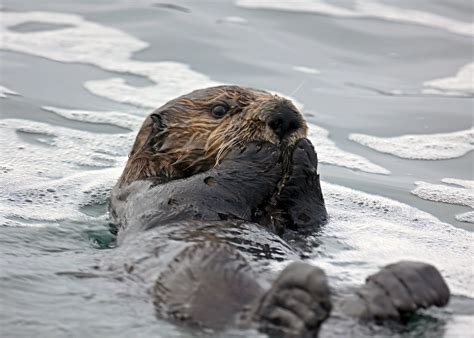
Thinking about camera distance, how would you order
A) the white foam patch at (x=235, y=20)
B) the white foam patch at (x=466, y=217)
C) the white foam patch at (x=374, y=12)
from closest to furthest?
the white foam patch at (x=466, y=217)
the white foam patch at (x=235, y=20)
the white foam patch at (x=374, y=12)

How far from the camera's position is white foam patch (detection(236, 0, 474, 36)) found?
11.4 metres

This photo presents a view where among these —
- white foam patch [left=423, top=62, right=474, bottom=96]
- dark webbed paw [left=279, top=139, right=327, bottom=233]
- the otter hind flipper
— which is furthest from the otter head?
white foam patch [left=423, top=62, right=474, bottom=96]

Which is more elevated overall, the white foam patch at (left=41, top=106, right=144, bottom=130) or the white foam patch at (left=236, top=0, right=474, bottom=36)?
the white foam patch at (left=236, top=0, right=474, bottom=36)

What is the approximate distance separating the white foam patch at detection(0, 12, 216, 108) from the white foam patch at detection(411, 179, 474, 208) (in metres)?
2.56

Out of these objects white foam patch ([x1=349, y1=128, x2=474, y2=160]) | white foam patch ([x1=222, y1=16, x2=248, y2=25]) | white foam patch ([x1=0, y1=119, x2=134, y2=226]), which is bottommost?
white foam patch ([x1=0, y1=119, x2=134, y2=226])

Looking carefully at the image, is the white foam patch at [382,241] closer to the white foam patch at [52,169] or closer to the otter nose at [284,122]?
the otter nose at [284,122]

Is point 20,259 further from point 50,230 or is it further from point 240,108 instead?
point 240,108

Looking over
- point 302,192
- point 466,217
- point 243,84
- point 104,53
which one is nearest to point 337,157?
point 466,217

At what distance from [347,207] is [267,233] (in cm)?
152

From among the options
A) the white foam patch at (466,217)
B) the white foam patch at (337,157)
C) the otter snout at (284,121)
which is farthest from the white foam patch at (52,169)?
the white foam patch at (466,217)

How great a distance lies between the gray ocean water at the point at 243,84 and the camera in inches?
171

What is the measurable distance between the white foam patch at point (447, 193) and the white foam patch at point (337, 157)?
421mm

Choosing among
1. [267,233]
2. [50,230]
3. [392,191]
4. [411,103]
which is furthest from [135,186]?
[411,103]

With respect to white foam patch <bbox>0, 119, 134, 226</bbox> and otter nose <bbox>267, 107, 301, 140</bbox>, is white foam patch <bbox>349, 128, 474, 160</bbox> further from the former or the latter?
otter nose <bbox>267, 107, 301, 140</bbox>
